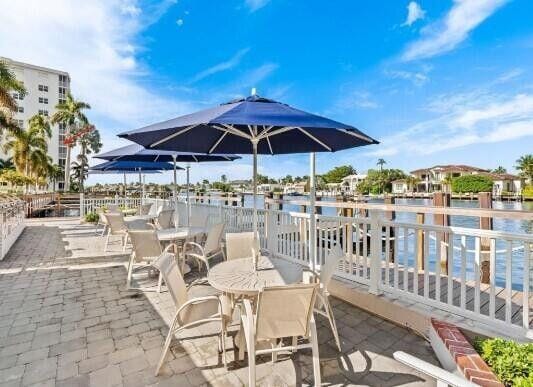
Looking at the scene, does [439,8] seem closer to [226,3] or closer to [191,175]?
[226,3]

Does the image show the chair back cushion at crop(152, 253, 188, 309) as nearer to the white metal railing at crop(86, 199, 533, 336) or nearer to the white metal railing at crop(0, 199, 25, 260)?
the white metal railing at crop(86, 199, 533, 336)

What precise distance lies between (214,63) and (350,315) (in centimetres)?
1162

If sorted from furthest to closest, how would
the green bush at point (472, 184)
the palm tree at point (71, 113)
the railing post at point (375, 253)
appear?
1. the green bush at point (472, 184)
2. the palm tree at point (71, 113)
3. the railing post at point (375, 253)

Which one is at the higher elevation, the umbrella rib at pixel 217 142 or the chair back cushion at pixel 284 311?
the umbrella rib at pixel 217 142

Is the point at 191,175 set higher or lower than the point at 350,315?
higher

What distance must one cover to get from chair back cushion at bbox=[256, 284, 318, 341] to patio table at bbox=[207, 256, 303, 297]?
29 centimetres

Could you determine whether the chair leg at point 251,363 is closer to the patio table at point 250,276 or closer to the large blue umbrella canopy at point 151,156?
the patio table at point 250,276

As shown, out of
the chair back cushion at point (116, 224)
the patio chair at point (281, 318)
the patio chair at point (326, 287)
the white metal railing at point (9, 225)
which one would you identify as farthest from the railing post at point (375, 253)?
the white metal railing at point (9, 225)

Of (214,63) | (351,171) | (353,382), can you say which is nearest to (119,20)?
(214,63)

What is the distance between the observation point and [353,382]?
219 cm

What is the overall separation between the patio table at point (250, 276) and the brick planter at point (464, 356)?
1.30 m

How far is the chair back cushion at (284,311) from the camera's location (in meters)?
1.90

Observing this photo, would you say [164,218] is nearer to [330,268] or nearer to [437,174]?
[330,268]

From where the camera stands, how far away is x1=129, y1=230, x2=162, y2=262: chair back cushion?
415 centimetres
